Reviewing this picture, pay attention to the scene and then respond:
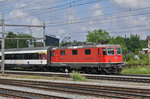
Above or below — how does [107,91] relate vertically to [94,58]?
below

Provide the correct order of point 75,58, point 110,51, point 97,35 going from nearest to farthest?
point 110,51, point 75,58, point 97,35

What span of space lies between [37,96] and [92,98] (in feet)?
10.7

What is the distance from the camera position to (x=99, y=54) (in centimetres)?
2266

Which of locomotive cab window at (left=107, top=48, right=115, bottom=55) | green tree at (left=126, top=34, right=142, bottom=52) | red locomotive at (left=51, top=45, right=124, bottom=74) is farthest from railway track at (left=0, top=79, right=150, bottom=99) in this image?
green tree at (left=126, top=34, right=142, bottom=52)

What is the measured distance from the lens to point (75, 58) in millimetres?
24688

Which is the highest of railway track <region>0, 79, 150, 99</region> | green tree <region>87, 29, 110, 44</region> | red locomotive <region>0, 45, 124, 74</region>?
green tree <region>87, 29, 110, 44</region>

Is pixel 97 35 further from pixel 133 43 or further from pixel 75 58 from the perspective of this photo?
pixel 133 43

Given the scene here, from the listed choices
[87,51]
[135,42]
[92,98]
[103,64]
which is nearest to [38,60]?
[87,51]

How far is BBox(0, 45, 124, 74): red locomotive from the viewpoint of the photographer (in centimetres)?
2248

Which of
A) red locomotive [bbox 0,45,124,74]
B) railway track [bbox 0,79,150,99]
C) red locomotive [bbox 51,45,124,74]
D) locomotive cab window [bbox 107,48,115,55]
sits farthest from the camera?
locomotive cab window [bbox 107,48,115,55]

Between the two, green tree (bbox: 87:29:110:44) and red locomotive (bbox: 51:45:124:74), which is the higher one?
green tree (bbox: 87:29:110:44)

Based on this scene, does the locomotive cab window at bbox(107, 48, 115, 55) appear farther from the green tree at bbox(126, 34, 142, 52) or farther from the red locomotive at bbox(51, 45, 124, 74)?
the green tree at bbox(126, 34, 142, 52)

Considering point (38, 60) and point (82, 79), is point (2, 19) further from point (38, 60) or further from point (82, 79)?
point (82, 79)

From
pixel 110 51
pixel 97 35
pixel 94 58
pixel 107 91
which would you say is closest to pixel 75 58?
pixel 94 58
